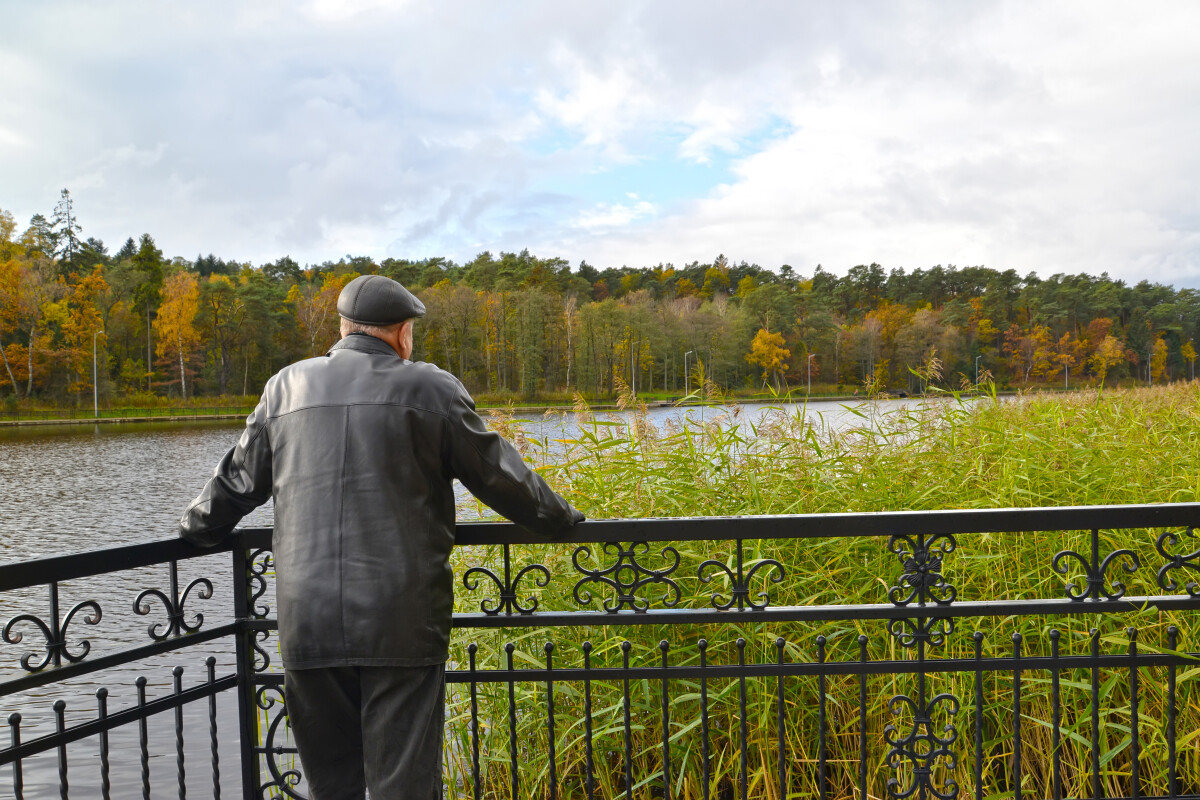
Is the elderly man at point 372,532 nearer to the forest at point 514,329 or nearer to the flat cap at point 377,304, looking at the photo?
the flat cap at point 377,304

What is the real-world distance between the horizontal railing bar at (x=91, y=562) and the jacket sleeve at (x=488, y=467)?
628mm

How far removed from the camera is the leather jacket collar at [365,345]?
1910 millimetres

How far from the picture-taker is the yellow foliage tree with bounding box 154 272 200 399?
2328 inches

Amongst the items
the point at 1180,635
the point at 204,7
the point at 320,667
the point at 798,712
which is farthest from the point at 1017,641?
the point at 204,7

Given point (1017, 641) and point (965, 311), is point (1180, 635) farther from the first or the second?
point (965, 311)

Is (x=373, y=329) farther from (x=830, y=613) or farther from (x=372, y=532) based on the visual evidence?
(x=830, y=613)

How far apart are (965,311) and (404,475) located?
68.4 m

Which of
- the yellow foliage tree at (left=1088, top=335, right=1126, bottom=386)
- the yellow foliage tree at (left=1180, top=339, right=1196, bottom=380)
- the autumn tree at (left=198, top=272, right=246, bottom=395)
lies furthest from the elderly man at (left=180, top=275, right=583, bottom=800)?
the autumn tree at (left=198, top=272, right=246, bottom=395)

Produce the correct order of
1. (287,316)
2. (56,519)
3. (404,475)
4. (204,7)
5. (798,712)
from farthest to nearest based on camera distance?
(287,316) < (204,7) < (56,519) < (798,712) < (404,475)

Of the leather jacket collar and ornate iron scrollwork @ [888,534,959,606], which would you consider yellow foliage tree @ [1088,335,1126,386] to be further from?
the leather jacket collar

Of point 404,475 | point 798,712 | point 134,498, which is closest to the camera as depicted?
point 404,475

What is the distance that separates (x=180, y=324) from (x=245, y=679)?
211 feet

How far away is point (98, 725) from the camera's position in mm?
2033

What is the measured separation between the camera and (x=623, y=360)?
63094 millimetres
